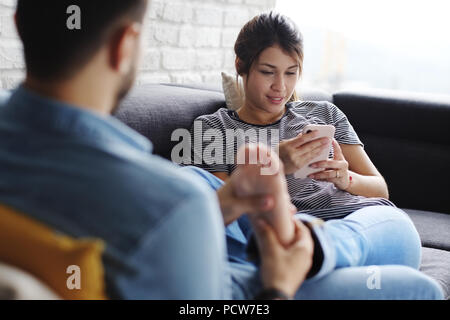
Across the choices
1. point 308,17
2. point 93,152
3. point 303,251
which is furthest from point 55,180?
point 308,17

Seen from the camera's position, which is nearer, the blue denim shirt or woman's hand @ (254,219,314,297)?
the blue denim shirt

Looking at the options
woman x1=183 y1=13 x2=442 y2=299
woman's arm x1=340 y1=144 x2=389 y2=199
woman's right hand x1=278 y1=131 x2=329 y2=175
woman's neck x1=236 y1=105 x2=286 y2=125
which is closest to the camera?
woman x1=183 y1=13 x2=442 y2=299

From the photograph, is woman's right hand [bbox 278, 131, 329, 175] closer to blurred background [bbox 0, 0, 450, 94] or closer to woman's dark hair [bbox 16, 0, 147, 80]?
woman's dark hair [bbox 16, 0, 147, 80]

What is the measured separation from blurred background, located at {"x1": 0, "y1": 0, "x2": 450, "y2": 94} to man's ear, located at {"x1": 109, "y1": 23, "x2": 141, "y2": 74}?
169 cm

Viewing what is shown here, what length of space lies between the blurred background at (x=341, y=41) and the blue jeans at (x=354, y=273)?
1.45 meters

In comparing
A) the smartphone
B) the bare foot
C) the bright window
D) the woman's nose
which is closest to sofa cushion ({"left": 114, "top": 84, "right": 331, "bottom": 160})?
the woman's nose

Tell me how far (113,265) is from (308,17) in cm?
348

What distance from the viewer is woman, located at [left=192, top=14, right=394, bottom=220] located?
1681mm

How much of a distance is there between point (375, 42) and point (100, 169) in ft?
12.6

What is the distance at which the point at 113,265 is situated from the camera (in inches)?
26.8

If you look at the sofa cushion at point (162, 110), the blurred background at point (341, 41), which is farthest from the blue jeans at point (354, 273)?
the blurred background at point (341, 41)

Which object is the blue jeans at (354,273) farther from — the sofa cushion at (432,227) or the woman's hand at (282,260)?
the sofa cushion at (432,227)

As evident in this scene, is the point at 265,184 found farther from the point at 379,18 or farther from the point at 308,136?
the point at 379,18

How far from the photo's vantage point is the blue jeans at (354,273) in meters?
1.01
